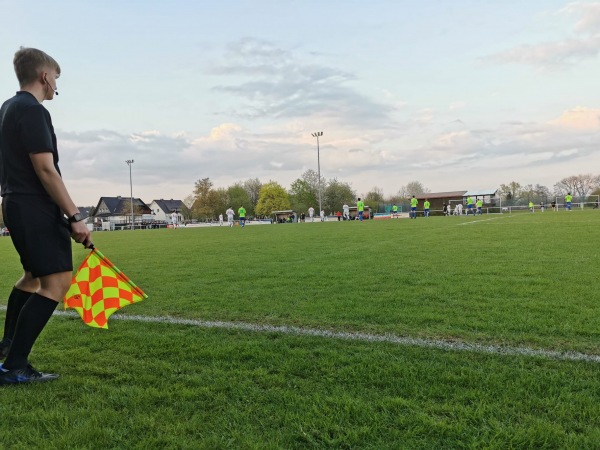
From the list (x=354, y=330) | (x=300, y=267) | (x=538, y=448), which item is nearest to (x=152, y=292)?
(x=300, y=267)

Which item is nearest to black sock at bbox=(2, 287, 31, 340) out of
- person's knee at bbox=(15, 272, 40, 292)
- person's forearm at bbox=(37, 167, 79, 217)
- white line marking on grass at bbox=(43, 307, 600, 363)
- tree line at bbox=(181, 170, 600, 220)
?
person's knee at bbox=(15, 272, 40, 292)

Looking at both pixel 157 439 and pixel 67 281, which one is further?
pixel 67 281

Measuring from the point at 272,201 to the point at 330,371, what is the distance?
8992cm

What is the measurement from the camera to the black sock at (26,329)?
9.39 ft

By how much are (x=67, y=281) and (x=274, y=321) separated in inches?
80.8

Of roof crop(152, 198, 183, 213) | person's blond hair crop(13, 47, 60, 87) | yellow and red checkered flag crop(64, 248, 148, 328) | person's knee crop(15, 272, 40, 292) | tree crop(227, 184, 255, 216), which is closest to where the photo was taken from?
person's blond hair crop(13, 47, 60, 87)

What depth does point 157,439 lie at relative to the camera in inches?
84.1

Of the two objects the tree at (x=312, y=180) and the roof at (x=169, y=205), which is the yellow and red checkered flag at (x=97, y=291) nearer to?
the tree at (x=312, y=180)

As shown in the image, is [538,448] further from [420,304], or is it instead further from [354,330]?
[420,304]

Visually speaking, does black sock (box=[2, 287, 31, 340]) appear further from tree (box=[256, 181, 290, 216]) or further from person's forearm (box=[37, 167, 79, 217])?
tree (box=[256, 181, 290, 216])

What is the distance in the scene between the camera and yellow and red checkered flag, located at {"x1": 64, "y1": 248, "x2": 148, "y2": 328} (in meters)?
3.49

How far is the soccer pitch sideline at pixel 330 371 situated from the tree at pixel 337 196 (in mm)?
83080

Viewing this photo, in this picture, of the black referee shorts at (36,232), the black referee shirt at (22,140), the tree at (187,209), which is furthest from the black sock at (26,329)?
the tree at (187,209)

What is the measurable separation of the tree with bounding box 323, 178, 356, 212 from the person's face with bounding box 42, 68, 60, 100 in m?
85.2
